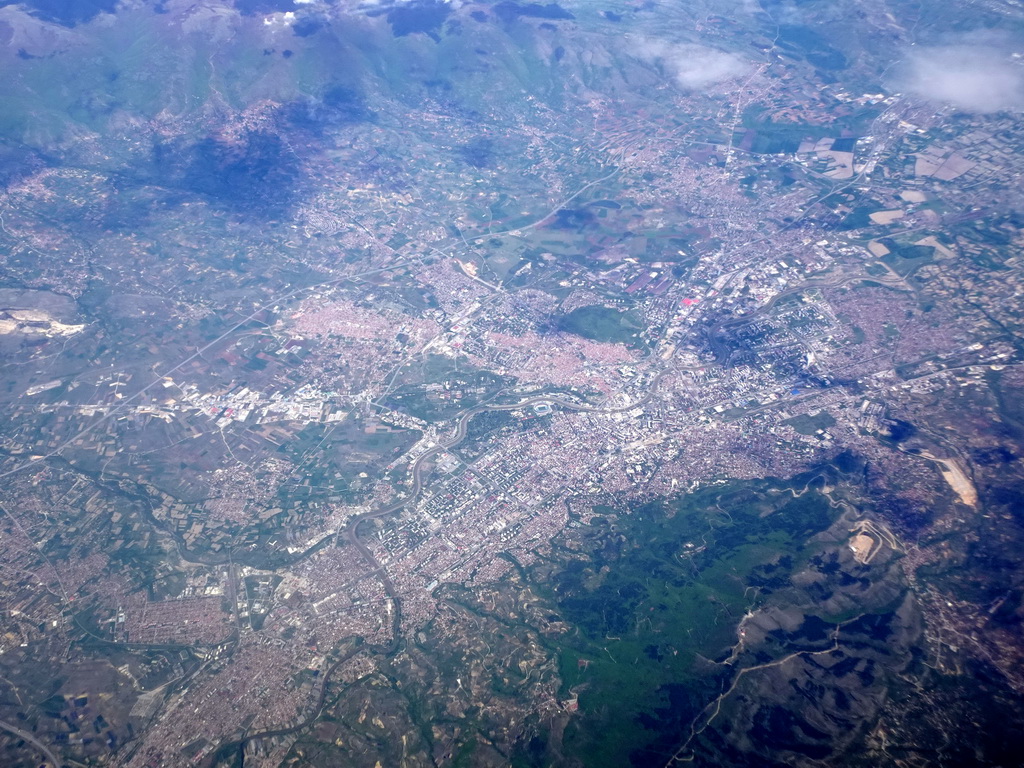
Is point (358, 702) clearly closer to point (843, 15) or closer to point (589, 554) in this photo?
point (589, 554)

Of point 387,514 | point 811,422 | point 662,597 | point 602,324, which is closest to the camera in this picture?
point 662,597

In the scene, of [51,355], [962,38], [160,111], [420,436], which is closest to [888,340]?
[420,436]

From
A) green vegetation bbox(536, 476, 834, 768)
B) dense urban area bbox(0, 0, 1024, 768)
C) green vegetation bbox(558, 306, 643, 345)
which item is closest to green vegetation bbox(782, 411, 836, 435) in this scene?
dense urban area bbox(0, 0, 1024, 768)

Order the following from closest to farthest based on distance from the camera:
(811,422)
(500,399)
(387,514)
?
1. (387,514)
2. (811,422)
3. (500,399)

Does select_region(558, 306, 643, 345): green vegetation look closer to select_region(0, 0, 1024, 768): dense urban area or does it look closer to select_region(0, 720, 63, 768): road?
select_region(0, 0, 1024, 768): dense urban area

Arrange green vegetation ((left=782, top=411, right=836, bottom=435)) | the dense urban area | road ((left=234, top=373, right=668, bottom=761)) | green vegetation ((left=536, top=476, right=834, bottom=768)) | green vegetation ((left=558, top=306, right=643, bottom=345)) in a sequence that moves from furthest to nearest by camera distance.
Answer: green vegetation ((left=558, top=306, right=643, bottom=345)), green vegetation ((left=782, top=411, right=836, bottom=435)), the dense urban area, road ((left=234, top=373, right=668, bottom=761)), green vegetation ((left=536, top=476, right=834, bottom=768))

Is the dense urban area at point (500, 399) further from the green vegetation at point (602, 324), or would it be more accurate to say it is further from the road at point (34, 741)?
the green vegetation at point (602, 324)

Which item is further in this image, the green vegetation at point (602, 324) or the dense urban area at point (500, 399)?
the green vegetation at point (602, 324)

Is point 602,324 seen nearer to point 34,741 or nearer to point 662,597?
point 662,597

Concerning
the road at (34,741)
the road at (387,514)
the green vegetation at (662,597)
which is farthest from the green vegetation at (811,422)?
the road at (34,741)

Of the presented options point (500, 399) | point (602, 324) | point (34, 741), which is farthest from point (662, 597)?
point (34, 741)

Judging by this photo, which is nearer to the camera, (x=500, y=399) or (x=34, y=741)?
(x=34, y=741)
